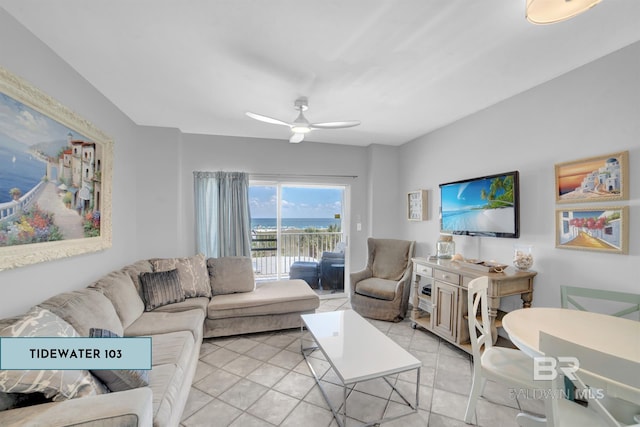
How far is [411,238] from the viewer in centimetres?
411

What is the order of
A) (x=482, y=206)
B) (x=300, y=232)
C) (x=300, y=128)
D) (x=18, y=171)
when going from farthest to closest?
(x=300, y=232) < (x=482, y=206) < (x=300, y=128) < (x=18, y=171)

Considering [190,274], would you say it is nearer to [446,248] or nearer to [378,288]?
[378,288]

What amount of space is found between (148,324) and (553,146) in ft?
12.3

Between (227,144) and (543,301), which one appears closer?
(543,301)

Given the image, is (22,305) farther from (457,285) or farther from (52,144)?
(457,285)

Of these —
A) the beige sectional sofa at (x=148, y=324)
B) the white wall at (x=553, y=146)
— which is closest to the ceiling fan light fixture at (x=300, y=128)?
the beige sectional sofa at (x=148, y=324)

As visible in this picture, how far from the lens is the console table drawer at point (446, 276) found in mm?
2623

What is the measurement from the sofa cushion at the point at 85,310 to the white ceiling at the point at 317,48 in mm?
1687

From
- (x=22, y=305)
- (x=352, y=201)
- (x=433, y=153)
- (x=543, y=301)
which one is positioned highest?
(x=433, y=153)

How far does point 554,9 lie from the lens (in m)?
1.21

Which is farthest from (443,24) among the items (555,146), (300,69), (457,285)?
(457,285)

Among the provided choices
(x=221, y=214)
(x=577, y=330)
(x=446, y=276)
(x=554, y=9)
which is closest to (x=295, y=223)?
(x=221, y=214)

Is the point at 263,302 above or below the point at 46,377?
below

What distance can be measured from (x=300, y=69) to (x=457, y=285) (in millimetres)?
2415
